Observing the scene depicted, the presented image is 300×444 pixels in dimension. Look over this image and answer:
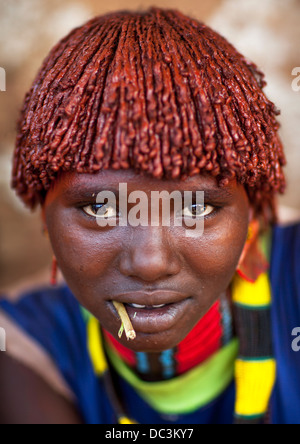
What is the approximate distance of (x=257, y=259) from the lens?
127 cm

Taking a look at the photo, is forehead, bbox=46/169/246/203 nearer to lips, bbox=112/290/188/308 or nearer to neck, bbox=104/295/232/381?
lips, bbox=112/290/188/308

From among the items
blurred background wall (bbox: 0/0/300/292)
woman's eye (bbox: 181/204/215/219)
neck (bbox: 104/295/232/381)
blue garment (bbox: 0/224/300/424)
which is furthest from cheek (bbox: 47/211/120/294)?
blurred background wall (bbox: 0/0/300/292)

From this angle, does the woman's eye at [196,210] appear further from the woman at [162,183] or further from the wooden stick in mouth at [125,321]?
the wooden stick in mouth at [125,321]

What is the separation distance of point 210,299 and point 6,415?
69 centimetres

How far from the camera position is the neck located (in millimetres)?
1179

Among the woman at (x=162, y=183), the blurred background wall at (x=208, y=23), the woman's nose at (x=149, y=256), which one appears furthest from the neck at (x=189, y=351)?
the blurred background wall at (x=208, y=23)

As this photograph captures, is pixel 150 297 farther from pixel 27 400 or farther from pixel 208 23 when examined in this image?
pixel 208 23

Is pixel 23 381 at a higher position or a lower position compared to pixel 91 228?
lower

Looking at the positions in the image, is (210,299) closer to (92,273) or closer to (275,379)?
(92,273)

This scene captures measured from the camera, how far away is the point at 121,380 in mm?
1332

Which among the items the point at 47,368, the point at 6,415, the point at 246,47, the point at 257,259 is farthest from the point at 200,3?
the point at 6,415

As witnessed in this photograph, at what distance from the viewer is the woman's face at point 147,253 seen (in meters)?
0.89
